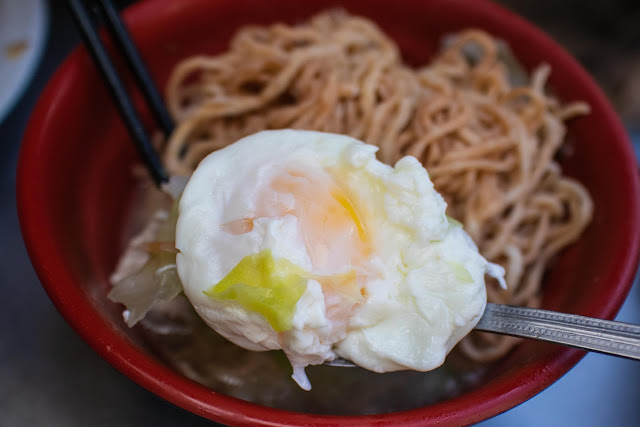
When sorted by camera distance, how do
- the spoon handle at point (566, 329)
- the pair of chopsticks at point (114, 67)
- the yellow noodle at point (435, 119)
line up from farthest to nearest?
the yellow noodle at point (435, 119)
the pair of chopsticks at point (114, 67)
the spoon handle at point (566, 329)

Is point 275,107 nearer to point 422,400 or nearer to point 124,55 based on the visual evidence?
point 124,55

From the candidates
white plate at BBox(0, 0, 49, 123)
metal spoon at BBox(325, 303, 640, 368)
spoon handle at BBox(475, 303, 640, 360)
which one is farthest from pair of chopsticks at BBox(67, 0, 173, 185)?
spoon handle at BBox(475, 303, 640, 360)

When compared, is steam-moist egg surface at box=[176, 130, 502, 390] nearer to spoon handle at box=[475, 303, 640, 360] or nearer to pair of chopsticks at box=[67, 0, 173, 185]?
spoon handle at box=[475, 303, 640, 360]

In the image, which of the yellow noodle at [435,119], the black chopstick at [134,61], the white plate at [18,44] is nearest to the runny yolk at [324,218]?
the yellow noodle at [435,119]

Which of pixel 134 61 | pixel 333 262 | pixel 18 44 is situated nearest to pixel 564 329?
pixel 333 262

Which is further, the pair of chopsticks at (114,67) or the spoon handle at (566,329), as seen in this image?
the pair of chopsticks at (114,67)

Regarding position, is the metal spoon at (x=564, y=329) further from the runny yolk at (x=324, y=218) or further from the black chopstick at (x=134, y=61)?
the black chopstick at (x=134, y=61)
